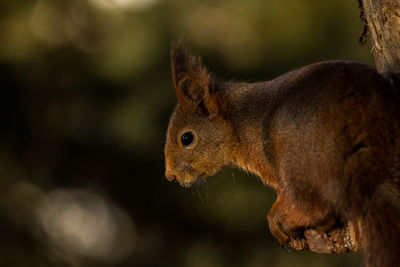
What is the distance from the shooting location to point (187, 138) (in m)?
2.97

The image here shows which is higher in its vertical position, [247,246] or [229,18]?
[229,18]

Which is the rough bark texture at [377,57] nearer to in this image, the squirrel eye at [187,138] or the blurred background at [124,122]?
the squirrel eye at [187,138]

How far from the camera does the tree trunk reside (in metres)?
2.23

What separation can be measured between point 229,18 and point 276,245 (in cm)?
264

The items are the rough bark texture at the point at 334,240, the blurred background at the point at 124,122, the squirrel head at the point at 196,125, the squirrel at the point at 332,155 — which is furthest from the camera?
the blurred background at the point at 124,122

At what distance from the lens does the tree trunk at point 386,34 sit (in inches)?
87.9

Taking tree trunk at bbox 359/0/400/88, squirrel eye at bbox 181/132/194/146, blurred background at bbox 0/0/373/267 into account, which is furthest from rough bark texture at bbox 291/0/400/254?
blurred background at bbox 0/0/373/267

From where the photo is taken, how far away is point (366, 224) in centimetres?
198

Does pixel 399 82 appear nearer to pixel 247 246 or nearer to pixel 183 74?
pixel 183 74

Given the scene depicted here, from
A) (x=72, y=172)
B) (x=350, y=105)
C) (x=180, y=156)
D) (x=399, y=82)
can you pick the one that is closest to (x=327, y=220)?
(x=350, y=105)

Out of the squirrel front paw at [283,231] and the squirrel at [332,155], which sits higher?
the squirrel at [332,155]

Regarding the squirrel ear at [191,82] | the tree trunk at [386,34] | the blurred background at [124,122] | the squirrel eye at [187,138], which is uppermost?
the tree trunk at [386,34]

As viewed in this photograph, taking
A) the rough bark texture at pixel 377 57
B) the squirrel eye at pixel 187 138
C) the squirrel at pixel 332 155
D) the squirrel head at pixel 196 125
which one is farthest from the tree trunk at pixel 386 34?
the squirrel eye at pixel 187 138

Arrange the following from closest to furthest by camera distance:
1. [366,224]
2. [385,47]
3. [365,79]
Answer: [366,224] < [365,79] < [385,47]
